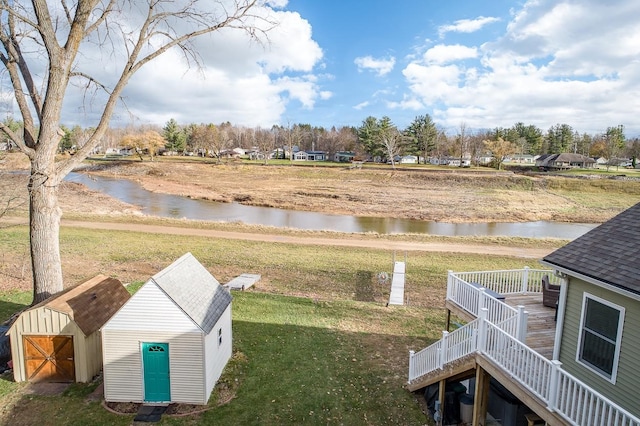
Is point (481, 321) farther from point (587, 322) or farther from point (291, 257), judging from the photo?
point (291, 257)

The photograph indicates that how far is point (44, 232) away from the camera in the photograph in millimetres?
11961

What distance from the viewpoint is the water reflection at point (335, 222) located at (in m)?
36.2

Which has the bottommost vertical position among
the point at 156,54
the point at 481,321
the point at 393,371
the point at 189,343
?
the point at 393,371

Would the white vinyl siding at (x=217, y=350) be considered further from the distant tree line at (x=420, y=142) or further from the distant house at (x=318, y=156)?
the distant house at (x=318, y=156)

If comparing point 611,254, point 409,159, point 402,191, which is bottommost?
point 402,191

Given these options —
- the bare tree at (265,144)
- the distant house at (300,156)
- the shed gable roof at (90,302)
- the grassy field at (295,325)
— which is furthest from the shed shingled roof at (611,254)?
the distant house at (300,156)

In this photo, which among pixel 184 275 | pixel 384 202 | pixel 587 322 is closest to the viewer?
pixel 587 322

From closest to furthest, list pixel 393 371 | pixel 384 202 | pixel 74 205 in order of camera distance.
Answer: pixel 393 371 → pixel 74 205 → pixel 384 202

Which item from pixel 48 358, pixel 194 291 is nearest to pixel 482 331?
pixel 194 291

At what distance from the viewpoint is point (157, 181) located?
65.2 metres

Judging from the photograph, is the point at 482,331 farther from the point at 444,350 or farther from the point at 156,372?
the point at 156,372

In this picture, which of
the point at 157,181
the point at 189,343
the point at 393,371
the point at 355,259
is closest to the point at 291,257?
the point at 355,259

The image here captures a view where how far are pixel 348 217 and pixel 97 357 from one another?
32625mm

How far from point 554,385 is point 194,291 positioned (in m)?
8.03
